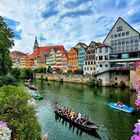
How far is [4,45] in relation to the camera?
27578mm

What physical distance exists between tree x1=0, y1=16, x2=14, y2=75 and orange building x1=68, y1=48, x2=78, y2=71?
4686 cm

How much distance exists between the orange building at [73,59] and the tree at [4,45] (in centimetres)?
4686

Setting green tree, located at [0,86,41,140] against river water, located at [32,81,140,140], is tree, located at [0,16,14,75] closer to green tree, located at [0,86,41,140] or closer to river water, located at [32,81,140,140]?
river water, located at [32,81,140,140]

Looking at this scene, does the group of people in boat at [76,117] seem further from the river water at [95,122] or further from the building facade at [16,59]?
the building facade at [16,59]

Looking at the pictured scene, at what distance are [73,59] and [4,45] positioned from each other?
176 feet

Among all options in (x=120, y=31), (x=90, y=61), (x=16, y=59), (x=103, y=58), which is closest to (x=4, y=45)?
Result: (x=103, y=58)

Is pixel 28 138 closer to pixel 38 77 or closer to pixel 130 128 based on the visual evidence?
pixel 130 128

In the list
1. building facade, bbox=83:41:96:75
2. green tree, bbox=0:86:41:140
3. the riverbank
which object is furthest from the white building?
green tree, bbox=0:86:41:140

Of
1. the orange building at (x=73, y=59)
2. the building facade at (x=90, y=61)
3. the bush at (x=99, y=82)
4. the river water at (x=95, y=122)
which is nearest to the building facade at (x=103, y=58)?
the bush at (x=99, y=82)

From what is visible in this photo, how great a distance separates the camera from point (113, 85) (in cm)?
5603

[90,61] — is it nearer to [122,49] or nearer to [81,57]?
[81,57]

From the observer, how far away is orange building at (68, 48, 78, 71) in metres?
78.6

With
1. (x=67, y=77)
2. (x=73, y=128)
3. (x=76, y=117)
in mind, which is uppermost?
(x=67, y=77)

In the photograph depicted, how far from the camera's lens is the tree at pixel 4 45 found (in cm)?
2727
